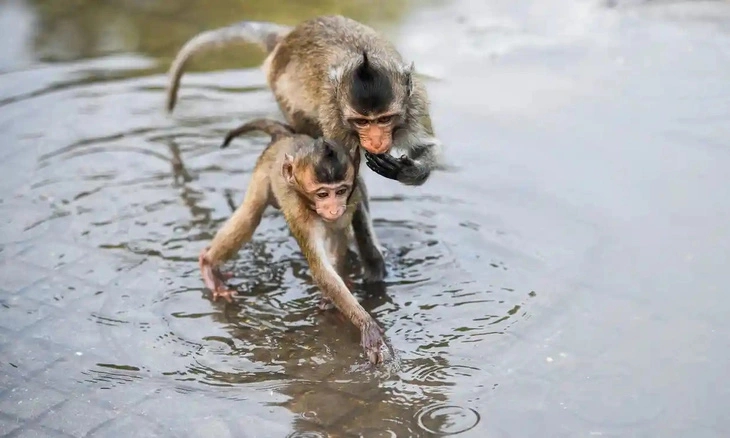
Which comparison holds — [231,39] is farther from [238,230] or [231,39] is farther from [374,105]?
[374,105]

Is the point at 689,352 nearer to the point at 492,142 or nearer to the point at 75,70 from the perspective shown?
the point at 492,142

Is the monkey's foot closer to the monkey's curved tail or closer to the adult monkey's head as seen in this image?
the adult monkey's head

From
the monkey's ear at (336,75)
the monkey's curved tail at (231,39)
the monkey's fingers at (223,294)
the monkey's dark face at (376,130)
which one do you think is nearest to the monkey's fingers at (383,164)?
the monkey's dark face at (376,130)

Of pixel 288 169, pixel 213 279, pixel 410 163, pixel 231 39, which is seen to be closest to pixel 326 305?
pixel 213 279

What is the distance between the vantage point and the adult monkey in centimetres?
529

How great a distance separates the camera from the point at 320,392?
492 centimetres

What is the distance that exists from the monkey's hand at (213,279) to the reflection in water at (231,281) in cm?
9

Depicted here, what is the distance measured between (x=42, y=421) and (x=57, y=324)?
90 centimetres

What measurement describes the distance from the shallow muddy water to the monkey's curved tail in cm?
41

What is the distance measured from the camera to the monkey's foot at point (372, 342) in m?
5.08

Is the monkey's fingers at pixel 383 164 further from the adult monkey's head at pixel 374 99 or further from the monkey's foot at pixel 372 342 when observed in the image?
the monkey's foot at pixel 372 342

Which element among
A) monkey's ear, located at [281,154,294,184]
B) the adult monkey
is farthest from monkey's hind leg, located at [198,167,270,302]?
the adult monkey

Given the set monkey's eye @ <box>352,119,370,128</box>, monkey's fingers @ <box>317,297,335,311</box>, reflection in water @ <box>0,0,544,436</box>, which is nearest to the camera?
reflection in water @ <box>0,0,544,436</box>

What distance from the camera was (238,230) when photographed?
231 inches
